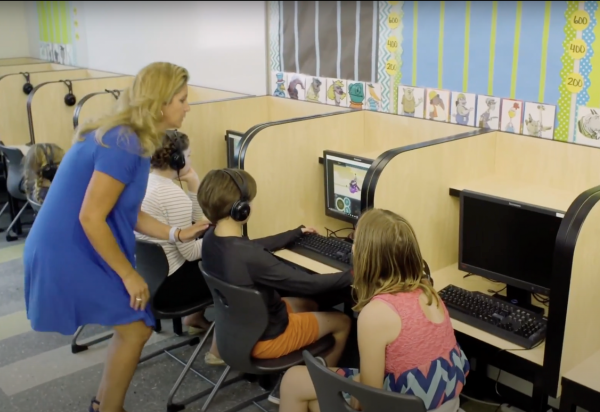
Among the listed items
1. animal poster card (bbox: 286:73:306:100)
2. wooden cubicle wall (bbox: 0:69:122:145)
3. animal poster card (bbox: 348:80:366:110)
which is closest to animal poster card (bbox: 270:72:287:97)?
animal poster card (bbox: 286:73:306:100)

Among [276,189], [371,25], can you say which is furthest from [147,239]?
[371,25]

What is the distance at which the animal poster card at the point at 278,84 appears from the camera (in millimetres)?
3656

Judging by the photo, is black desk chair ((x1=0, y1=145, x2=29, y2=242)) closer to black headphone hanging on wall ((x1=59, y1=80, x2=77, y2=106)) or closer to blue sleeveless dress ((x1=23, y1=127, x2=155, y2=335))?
black headphone hanging on wall ((x1=59, y1=80, x2=77, y2=106))

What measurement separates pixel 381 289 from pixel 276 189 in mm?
1187

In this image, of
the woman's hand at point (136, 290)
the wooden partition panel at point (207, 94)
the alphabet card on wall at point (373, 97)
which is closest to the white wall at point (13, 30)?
the wooden partition panel at point (207, 94)

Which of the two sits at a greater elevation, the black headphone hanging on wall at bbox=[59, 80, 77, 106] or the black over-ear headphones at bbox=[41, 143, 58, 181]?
the black headphone hanging on wall at bbox=[59, 80, 77, 106]

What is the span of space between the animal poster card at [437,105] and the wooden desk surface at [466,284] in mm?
724

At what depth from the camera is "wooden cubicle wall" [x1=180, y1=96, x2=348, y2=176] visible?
3365 millimetres

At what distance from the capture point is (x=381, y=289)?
164cm

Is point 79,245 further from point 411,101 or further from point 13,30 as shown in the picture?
point 13,30

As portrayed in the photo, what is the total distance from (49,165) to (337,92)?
1.58 m

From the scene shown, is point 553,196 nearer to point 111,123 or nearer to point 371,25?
point 371,25

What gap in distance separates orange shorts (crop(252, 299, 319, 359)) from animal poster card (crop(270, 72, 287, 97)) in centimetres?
169

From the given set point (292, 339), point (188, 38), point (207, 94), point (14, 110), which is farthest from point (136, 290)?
point (14, 110)
